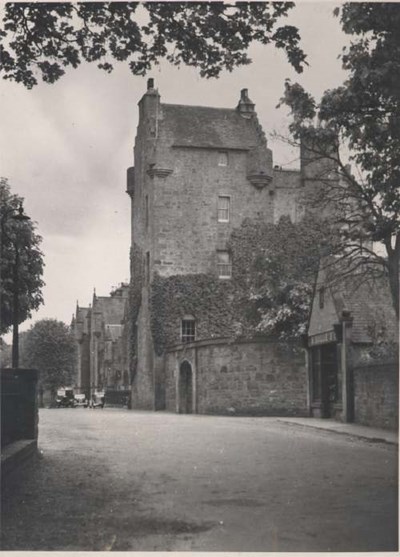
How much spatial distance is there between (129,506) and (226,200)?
123 feet

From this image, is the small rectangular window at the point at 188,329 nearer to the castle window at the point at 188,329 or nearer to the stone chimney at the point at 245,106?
the castle window at the point at 188,329

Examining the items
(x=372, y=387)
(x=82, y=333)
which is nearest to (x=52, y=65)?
(x=372, y=387)

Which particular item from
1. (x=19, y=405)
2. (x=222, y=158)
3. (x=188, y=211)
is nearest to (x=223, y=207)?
(x=188, y=211)

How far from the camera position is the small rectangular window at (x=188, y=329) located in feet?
144

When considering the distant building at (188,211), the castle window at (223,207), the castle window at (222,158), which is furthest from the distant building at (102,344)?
the castle window at (222,158)

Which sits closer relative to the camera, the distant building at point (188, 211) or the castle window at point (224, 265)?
the distant building at point (188, 211)

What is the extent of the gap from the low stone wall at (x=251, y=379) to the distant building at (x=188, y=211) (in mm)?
5646

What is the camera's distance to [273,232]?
45.9m

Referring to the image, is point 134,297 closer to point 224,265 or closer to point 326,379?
point 224,265

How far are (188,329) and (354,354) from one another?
65.1ft

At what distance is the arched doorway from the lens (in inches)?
1547

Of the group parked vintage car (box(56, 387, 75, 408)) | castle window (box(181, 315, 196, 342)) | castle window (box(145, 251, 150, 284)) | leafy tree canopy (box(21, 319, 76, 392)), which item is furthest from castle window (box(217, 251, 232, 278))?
leafy tree canopy (box(21, 319, 76, 392))

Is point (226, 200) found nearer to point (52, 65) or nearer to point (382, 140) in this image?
point (382, 140)

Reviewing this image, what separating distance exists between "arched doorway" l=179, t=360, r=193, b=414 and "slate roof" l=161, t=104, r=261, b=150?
13711mm
